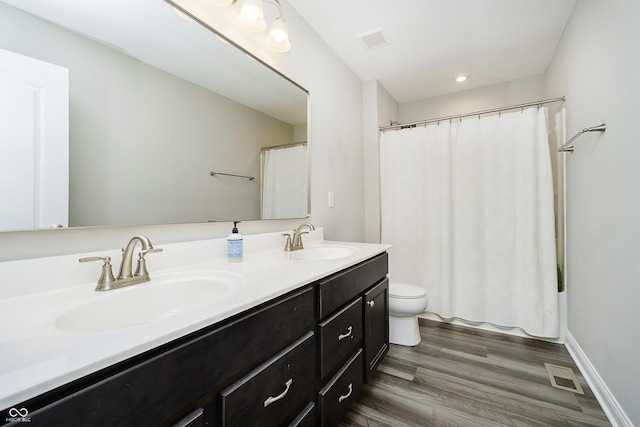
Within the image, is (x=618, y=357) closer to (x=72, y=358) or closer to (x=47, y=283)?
(x=72, y=358)

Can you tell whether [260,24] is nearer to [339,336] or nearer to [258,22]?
[258,22]

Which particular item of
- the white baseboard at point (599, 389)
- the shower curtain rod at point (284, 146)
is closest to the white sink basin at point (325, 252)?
the shower curtain rod at point (284, 146)

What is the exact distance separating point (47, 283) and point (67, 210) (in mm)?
216

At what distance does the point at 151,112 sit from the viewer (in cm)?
100

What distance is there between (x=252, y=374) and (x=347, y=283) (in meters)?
0.58

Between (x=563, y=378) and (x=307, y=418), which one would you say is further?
(x=563, y=378)

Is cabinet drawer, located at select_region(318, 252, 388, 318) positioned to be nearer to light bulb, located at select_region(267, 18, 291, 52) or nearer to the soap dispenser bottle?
the soap dispenser bottle

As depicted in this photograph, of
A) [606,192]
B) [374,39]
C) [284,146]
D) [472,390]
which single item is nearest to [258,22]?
[284,146]

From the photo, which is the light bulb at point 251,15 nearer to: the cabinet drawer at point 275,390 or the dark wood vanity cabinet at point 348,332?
the dark wood vanity cabinet at point 348,332

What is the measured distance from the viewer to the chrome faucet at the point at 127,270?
31.6 inches

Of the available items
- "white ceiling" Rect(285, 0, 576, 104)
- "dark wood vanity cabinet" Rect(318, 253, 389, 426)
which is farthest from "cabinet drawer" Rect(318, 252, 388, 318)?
"white ceiling" Rect(285, 0, 576, 104)

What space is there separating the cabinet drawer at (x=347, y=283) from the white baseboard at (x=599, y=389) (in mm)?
1193

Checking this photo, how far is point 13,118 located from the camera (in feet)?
2.35

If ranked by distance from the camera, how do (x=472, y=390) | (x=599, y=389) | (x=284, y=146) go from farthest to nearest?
(x=284, y=146), (x=472, y=390), (x=599, y=389)
